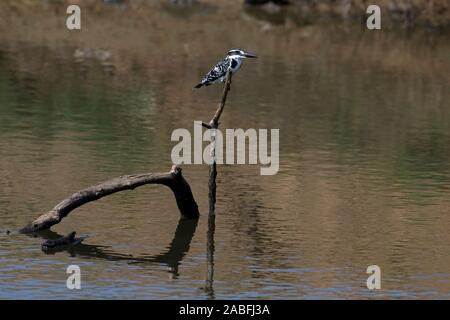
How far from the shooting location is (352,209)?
32.5m

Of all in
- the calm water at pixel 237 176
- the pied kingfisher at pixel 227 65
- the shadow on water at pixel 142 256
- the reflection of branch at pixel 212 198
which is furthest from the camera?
the pied kingfisher at pixel 227 65

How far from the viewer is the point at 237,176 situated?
117 ft

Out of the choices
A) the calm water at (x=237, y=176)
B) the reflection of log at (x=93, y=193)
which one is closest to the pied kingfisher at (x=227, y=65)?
the reflection of log at (x=93, y=193)

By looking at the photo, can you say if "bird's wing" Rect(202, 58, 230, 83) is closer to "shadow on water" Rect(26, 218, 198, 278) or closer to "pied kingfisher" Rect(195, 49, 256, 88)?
"pied kingfisher" Rect(195, 49, 256, 88)

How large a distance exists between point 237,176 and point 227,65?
20.4 ft

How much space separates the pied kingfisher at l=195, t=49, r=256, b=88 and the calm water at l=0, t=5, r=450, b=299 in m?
3.06

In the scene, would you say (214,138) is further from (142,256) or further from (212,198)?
(142,256)

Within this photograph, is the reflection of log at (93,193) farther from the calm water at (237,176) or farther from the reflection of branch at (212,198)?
the reflection of branch at (212,198)

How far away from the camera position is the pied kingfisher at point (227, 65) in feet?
97.9

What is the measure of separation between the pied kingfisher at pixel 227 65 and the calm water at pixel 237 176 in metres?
3.06

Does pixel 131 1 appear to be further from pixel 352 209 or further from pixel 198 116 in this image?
pixel 352 209

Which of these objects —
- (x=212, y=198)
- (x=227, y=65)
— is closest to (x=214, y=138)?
(x=212, y=198)

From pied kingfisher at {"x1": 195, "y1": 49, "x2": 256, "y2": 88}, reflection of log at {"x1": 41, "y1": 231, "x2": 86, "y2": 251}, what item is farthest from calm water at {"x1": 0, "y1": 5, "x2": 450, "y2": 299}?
pied kingfisher at {"x1": 195, "y1": 49, "x2": 256, "y2": 88}

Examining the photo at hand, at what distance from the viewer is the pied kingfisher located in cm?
2983
